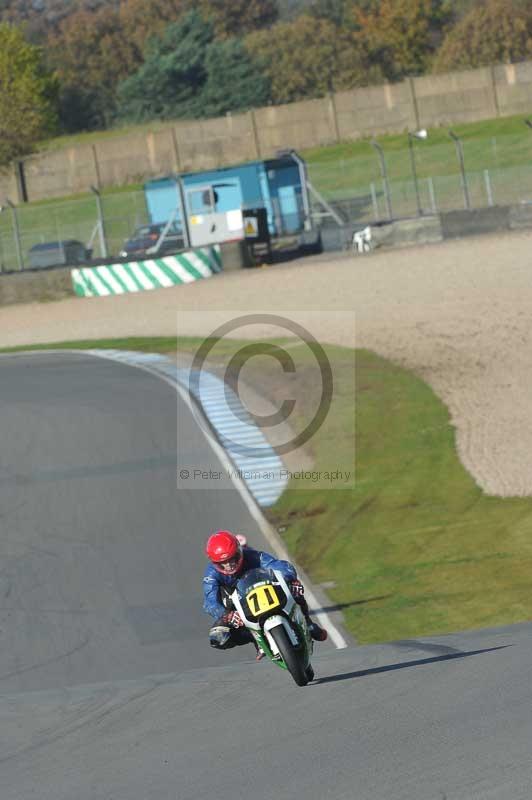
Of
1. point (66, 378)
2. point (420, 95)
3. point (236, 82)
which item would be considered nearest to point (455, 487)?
point (66, 378)

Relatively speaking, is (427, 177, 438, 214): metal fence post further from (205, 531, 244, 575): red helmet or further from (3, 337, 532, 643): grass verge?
(205, 531, 244, 575): red helmet

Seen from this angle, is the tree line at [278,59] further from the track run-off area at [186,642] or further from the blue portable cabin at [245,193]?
the track run-off area at [186,642]

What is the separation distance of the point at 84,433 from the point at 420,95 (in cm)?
5127

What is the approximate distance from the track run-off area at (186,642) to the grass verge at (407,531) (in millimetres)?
535

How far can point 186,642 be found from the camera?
11.6 m

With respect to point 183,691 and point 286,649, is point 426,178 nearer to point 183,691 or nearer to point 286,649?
point 183,691

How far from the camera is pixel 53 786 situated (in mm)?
6812

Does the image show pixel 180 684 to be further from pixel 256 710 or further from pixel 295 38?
pixel 295 38

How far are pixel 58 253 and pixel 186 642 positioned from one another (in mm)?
36560

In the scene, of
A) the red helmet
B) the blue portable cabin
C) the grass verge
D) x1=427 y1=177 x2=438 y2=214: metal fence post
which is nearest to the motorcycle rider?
the red helmet

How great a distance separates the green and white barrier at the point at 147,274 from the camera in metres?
37.8

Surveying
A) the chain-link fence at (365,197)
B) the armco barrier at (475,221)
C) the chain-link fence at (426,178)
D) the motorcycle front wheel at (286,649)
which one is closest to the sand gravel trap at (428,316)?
the armco barrier at (475,221)

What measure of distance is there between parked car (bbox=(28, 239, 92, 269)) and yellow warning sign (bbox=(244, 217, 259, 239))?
846 cm

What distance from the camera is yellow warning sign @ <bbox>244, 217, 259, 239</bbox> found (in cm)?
3934
